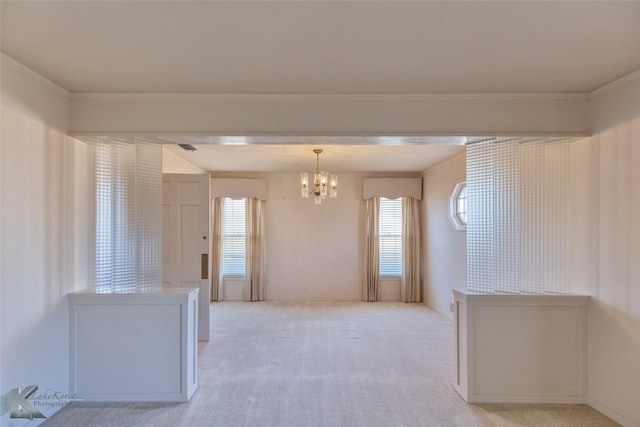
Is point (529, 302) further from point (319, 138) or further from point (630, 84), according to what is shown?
point (319, 138)

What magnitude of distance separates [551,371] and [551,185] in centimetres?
149

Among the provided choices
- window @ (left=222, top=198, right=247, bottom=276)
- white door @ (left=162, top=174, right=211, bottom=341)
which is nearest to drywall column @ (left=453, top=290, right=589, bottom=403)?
white door @ (left=162, top=174, right=211, bottom=341)

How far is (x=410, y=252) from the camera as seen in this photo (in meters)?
6.70

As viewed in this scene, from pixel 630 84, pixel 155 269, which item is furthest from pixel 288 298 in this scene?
pixel 630 84

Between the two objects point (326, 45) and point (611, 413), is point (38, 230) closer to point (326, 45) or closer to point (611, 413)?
point (326, 45)

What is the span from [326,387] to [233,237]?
4352mm

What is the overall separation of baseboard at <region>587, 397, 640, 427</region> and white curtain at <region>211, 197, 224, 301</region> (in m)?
5.67

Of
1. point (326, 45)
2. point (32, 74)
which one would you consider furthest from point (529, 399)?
point (32, 74)

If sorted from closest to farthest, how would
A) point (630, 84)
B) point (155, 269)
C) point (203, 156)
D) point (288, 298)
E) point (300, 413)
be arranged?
point (630, 84) < point (300, 413) < point (155, 269) < point (203, 156) < point (288, 298)

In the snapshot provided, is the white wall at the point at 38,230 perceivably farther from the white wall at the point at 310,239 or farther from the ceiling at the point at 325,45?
the white wall at the point at 310,239

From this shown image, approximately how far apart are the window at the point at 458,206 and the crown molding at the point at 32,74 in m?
4.75

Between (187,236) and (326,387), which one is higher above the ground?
(187,236)

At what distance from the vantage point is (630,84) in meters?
2.42

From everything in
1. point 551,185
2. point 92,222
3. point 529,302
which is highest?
point 551,185
